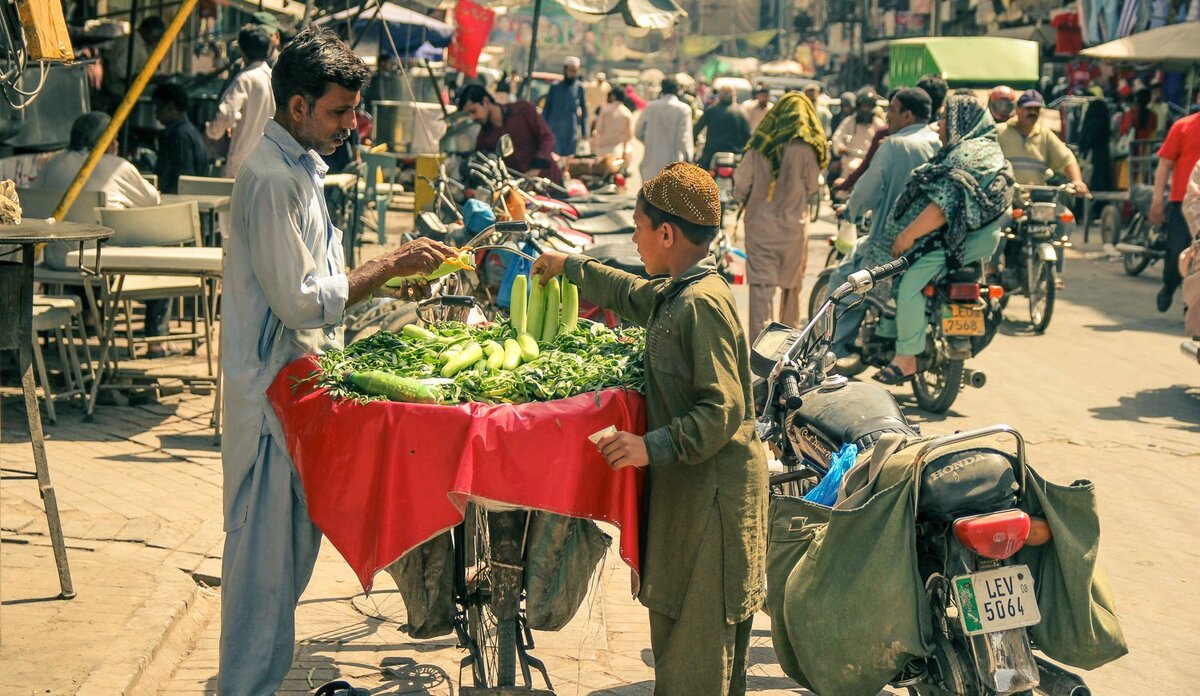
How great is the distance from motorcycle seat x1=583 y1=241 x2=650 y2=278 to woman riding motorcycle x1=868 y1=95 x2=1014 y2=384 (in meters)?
1.57

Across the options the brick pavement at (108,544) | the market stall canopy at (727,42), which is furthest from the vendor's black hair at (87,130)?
the market stall canopy at (727,42)

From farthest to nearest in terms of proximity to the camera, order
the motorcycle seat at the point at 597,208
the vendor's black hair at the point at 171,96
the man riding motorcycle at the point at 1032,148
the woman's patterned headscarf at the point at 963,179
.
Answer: the man riding motorcycle at the point at 1032,148 < the vendor's black hair at the point at 171,96 < the motorcycle seat at the point at 597,208 < the woman's patterned headscarf at the point at 963,179

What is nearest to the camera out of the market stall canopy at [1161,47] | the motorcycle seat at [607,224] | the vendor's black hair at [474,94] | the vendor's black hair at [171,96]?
the motorcycle seat at [607,224]

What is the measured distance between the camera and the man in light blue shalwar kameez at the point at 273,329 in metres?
3.62

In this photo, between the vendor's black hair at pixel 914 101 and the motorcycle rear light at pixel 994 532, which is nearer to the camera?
the motorcycle rear light at pixel 994 532

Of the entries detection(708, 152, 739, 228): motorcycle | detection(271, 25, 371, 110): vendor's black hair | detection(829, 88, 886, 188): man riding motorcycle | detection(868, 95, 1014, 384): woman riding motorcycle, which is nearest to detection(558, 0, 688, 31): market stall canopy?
detection(708, 152, 739, 228): motorcycle

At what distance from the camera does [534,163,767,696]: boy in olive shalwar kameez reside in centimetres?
345

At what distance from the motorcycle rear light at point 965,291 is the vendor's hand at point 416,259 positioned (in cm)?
515

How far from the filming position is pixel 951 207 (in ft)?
25.7

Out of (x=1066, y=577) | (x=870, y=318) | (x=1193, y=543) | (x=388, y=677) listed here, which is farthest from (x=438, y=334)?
(x=870, y=318)

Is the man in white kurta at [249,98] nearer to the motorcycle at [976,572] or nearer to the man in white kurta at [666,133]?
the man in white kurta at [666,133]

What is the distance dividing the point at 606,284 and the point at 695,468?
2.46 feet

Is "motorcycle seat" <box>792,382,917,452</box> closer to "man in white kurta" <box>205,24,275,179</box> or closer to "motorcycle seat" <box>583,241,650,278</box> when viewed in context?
"motorcycle seat" <box>583,241,650,278</box>

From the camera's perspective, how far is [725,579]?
349cm
